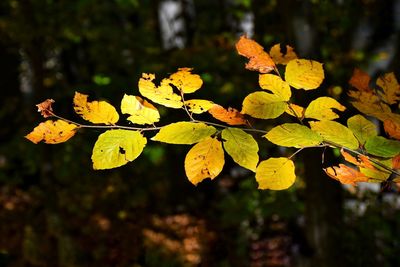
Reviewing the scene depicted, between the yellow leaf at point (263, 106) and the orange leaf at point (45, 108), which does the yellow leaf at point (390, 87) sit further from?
the orange leaf at point (45, 108)

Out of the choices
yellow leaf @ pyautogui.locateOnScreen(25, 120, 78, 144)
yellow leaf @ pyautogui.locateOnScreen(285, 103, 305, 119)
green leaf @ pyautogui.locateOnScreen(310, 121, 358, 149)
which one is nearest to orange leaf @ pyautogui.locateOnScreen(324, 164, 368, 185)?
green leaf @ pyautogui.locateOnScreen(310, 121, 358, 149)

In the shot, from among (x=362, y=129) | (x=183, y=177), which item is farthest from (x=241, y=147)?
(x=183, y=177)

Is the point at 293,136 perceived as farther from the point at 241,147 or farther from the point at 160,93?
the point at 160,93

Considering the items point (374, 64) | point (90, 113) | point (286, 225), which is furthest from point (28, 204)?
point (90, 113)

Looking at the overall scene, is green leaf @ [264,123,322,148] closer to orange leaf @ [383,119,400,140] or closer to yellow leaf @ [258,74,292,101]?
yellow leaf @ [258,74,292,101]

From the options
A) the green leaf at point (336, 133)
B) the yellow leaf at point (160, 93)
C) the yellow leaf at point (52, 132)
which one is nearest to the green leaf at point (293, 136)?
the green leaf at point (336, 133)

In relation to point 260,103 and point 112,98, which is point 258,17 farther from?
point 260,103
